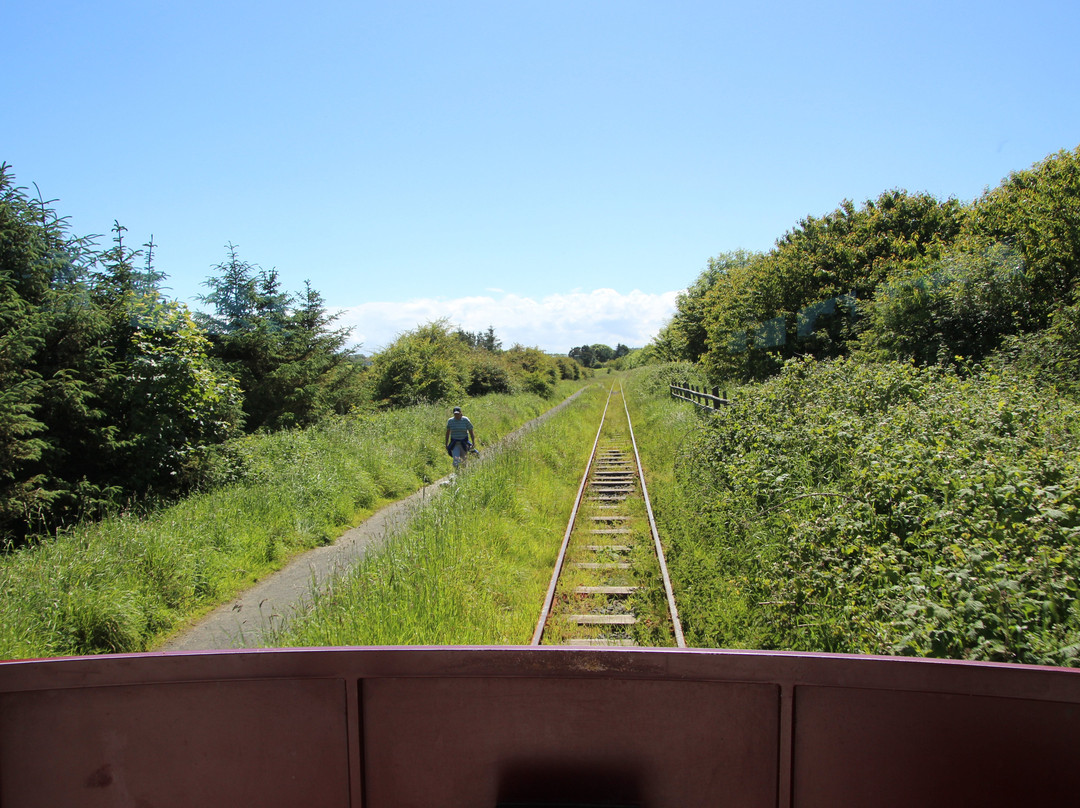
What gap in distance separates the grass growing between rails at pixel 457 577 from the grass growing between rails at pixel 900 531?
5.74 ft

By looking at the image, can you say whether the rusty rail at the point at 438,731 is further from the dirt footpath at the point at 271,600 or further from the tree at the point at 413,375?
the tree at the point at 413,375

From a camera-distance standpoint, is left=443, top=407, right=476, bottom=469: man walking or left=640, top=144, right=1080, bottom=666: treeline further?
left=443, top=407, right=476, bottom=469: man walking

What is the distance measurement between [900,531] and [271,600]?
645 centimetres

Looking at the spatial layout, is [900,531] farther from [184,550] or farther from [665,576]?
[184,550]

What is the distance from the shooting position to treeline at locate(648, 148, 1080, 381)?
12828 millimetres

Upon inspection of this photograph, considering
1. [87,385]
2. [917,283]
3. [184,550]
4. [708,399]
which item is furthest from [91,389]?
[917,283]

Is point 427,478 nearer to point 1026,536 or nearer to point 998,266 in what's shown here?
point 1026,536

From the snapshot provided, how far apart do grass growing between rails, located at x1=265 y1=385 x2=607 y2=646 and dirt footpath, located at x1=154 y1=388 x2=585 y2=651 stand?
1.36 feet

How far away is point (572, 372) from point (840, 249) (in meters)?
67.7

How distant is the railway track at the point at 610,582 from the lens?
19.1 feet

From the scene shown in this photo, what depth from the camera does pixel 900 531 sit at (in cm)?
556

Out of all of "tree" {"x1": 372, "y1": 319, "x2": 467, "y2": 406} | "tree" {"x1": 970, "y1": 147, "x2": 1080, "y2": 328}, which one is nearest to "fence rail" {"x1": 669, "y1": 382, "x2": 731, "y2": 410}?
"tree" {"x1": 970, "y1": 147, "x2": 1080, "y2": 328}

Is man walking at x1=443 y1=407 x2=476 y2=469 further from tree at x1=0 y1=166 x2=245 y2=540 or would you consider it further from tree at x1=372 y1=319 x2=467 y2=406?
tree at x1=372 y1=319 x2=467 y2=406

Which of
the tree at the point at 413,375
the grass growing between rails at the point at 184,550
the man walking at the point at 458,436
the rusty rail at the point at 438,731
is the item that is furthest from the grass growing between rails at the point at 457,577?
the tree at the point at 413,375
